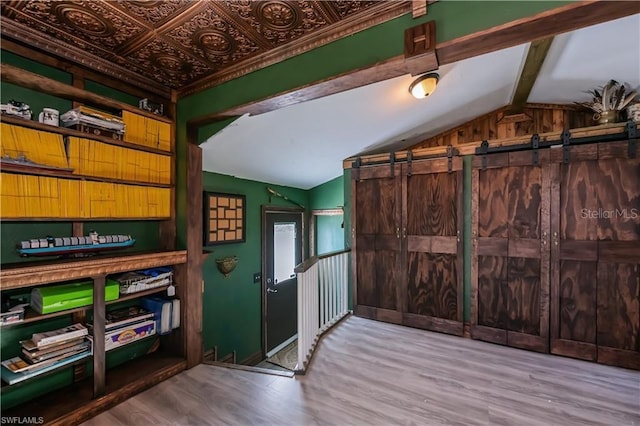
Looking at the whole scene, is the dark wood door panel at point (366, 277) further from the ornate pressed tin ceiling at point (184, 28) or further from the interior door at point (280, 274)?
the ornate pressed tin ceiling at point (184, 28)

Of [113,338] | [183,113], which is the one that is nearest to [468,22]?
[183,113]

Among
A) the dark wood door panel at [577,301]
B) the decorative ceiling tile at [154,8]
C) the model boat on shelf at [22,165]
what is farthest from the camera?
the dark wood door panel at [577,301]

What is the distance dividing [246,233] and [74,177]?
2.32 metres

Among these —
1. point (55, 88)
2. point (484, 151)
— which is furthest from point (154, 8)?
point (484, 151)

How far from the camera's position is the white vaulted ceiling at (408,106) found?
220 centimetres

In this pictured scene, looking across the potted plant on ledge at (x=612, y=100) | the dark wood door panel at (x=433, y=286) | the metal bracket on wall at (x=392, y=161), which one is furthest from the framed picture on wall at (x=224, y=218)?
the potted plant on ledge at (x=612, y=100)

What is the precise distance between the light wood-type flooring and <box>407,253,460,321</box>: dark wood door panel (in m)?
0.47

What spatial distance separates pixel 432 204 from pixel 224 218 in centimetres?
253

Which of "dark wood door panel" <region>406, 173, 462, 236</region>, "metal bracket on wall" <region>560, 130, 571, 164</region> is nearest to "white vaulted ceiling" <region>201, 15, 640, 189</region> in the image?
"metal bracket on wall" <region>560, 130, 571, 164</region>

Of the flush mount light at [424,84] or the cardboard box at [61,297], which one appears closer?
the cardboard box at [61,297]

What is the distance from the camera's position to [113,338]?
197 centimetres

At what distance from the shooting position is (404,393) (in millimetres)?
2045

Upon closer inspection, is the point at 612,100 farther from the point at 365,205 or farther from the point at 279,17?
the point at 279,17

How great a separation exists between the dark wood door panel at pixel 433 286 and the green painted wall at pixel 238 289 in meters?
2.19
